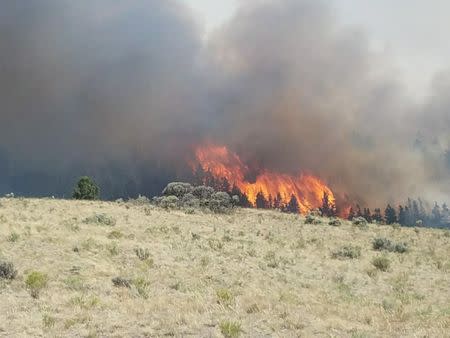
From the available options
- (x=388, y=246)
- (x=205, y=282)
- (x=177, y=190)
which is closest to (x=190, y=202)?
(x=177, y=190)

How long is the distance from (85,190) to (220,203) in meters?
25.4

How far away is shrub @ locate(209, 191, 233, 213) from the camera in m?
59.5

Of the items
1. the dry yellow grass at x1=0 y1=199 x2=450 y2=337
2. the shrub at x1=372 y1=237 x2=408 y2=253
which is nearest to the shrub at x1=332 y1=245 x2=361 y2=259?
the dry yellow grass at x1=0 y1=199 x2=450 y2=337

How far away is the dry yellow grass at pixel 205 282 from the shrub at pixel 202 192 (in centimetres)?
2887

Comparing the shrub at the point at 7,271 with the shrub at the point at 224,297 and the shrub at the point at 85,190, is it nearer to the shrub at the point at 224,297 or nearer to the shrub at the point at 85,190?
the shrub at the point at 224,297

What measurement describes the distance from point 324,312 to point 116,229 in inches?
818

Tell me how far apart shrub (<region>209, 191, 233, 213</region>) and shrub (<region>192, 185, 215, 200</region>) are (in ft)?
8.16

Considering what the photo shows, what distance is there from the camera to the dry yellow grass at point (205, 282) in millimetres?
13062

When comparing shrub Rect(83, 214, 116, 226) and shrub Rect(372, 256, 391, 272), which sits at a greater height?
shrub Rect(83, 214, 116, 226)

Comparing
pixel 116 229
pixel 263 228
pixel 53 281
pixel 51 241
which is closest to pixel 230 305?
pixel 53 281

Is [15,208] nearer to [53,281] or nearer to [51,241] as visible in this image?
[51,241]

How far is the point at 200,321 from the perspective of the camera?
43.6ft

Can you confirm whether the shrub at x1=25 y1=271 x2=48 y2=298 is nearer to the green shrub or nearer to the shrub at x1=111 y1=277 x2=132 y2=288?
the shrub at x1=111 y1=277 x2=132 y2=288

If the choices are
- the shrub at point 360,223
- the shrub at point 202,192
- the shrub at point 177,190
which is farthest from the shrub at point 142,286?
the shrub at point 177,190
